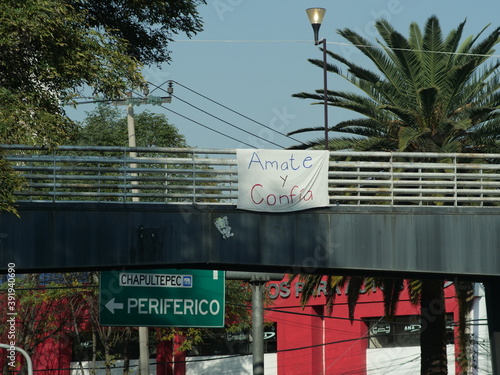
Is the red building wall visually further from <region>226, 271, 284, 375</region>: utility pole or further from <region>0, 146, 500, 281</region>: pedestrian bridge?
<region>0, 146, 500, 281</region>: pedestrian bridge

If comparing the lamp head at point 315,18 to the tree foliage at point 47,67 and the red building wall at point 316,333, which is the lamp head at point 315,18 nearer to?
the tree foliage at point 47,67

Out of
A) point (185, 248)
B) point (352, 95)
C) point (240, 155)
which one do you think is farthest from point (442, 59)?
point (185, 248)

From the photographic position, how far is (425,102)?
75.0 feet

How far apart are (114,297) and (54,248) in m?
3.88

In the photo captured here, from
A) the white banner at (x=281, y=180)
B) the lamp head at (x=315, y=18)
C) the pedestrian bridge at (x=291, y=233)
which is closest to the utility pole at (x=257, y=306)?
the pedestrian bridge at (x=291, y=233)

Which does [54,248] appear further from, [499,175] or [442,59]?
[442,59]

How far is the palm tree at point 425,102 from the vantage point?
2359 cm

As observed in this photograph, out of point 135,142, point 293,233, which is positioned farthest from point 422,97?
point 135,142

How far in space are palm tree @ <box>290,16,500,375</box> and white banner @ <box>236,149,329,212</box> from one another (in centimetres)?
397

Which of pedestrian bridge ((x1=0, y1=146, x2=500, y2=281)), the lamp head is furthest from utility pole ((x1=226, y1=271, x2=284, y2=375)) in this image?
the lamp head

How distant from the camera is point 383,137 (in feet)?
81.3

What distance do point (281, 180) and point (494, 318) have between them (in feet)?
21.3

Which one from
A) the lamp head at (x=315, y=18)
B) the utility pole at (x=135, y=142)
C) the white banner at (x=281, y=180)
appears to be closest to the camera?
the white banner at (x=281, y=180)

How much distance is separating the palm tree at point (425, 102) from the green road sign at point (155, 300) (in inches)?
228
